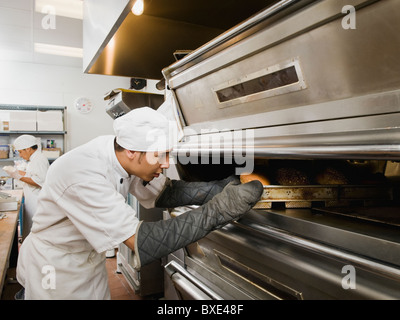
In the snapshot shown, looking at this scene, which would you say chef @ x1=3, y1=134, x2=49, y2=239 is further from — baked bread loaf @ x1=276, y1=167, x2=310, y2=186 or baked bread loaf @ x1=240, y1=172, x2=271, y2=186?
baked bread loaf @ x1=276, y1=167, x2=310, y2=186

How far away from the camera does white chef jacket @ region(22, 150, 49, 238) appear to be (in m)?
4.15

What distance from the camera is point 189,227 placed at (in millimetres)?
1128

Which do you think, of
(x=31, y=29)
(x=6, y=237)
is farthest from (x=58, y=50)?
(x=6, y=237)

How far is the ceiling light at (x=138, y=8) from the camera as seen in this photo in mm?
1332

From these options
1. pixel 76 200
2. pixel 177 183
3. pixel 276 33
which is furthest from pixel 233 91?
pixel 76 200

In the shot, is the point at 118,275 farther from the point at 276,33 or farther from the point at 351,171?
the point at 276,33

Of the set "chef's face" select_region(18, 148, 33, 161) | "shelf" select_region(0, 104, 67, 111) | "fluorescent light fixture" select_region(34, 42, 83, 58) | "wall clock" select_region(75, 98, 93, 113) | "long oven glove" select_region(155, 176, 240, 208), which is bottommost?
"long oven glove" select_region(155, 176, 240, 208)

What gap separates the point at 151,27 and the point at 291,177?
41.9 inches

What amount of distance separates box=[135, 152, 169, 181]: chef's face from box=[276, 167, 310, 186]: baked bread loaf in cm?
54

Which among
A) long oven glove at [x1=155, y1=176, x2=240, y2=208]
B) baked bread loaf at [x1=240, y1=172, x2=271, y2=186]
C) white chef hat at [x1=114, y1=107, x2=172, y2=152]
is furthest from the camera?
long oven glove at [x1=155, y1=176, x2=240, y2=208]

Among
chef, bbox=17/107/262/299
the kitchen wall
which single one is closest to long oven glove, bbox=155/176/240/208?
chef, bbox=17/107/262/299

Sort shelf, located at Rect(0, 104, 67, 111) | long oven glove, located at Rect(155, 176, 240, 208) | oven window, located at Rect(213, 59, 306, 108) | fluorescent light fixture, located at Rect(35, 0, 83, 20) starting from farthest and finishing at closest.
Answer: shelf, located at Rect(0, 104, 67, 111) → fluorescent light fixture, located at Rect(35, 0, 83, 20) → long oven glove, located at Rect(155, 176, 240, 208) → oven window, located at Rect(213, 59, 306, 108)

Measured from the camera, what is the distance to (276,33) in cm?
92

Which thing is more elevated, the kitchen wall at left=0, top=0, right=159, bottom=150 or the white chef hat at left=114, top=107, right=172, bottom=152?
the kitchen wall at left=0, top=0, right=159, bottom=150
